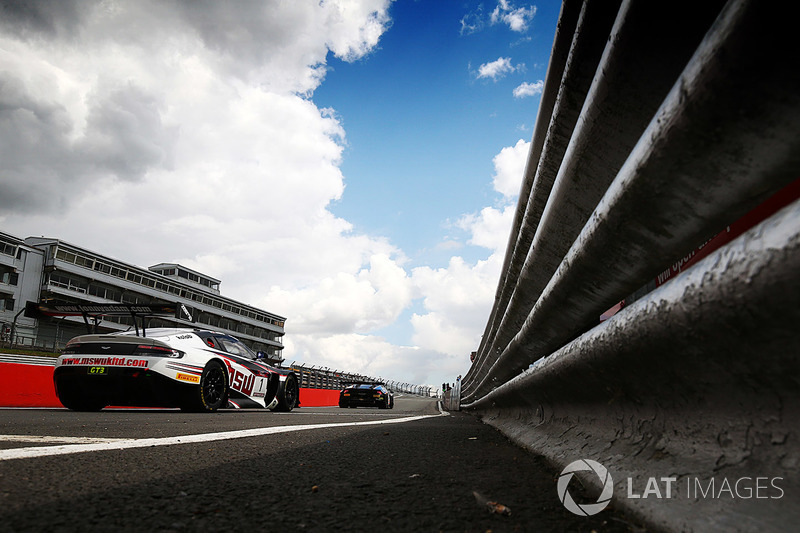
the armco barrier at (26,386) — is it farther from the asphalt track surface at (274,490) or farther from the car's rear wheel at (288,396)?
the asphalt track surface at (274,490)

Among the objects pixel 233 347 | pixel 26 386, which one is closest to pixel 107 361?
Result: pixel 233 347

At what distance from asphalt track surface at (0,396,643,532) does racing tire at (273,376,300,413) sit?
8092mm

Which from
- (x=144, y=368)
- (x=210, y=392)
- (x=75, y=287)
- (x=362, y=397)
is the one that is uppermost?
(x=75, y=287)

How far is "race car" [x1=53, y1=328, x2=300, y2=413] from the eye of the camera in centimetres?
731

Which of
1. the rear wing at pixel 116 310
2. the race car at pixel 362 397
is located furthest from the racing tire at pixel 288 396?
the race car at pixel 362 397

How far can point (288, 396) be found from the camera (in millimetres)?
10891

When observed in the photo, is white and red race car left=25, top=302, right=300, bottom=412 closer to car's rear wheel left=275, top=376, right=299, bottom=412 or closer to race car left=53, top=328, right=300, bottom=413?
race car left=53, top=328, right=300, bottom=413

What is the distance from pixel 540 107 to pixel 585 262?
3.97 feet

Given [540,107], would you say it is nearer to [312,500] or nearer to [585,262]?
[585,262]

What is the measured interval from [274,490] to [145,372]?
6.52 m

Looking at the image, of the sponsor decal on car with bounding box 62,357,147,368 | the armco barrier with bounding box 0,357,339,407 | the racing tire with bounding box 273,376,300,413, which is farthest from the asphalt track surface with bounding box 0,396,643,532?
the armco barrier with bounding box 0,357,339,407

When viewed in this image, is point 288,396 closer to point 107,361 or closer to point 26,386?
point 107,361

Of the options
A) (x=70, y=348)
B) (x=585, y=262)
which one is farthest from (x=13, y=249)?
(x=585, y=262)

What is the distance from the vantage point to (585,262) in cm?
160
